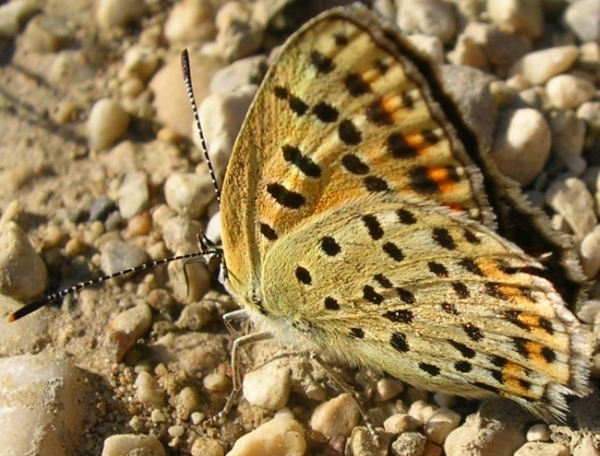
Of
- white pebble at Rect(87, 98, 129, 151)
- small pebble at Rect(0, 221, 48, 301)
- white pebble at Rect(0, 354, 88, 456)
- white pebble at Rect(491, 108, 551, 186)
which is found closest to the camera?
white pebble at Rect(0, 354, 88, 456)

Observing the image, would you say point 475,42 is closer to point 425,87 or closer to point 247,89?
point 247,89

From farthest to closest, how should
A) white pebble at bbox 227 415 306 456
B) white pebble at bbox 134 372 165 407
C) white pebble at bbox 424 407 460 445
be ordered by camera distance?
white pebble at bbox 134 372 165 407
white pebble at bbox 424 407 460 445
white pebble at bbox 227 415 306 456

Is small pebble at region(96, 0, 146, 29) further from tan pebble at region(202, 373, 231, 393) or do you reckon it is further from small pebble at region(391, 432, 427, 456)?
small pebble at region(391, 432, 427, 456)

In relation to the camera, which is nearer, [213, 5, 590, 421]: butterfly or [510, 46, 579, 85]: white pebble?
[213, 5, 590, 421]: butterfly

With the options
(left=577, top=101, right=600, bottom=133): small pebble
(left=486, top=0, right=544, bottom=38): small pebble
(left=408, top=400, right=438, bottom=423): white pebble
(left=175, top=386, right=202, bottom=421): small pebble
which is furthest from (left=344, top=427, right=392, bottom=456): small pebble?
(left=486, top=0, right=544, bottom=38): small pebble

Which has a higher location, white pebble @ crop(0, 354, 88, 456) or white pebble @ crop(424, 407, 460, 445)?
white pebble @ crop(0, 354, 88, 456)

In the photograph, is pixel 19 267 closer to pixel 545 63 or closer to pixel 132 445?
pixel 132 445

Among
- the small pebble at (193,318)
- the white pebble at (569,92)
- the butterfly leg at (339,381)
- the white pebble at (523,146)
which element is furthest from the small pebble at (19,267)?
the white pebble at (569,92)
